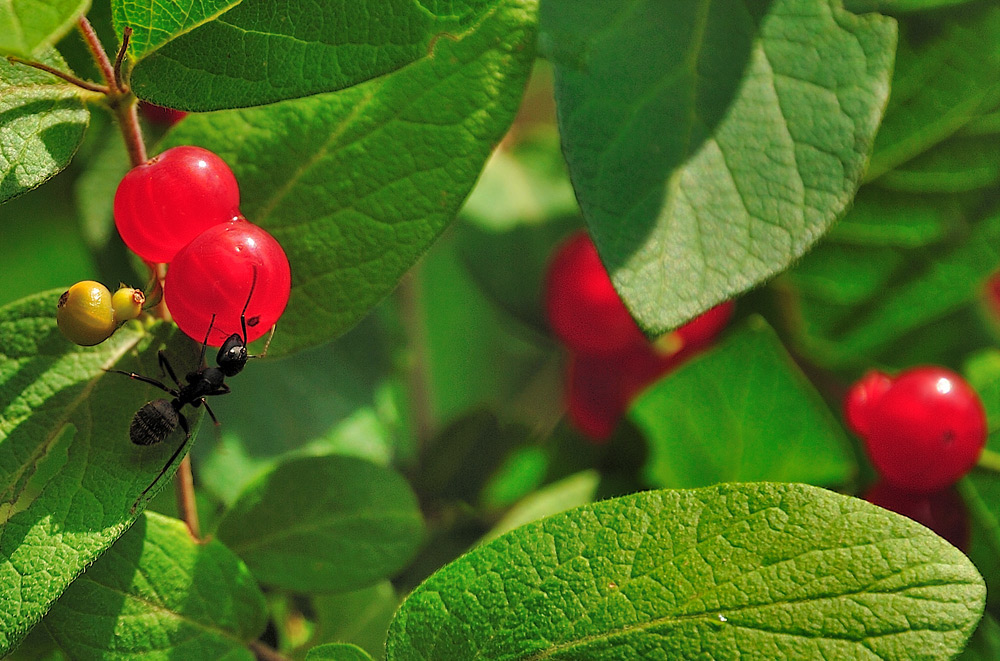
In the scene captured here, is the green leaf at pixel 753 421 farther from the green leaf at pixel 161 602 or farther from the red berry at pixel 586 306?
the green leaf at pixel 161 602

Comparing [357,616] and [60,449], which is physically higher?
[60,449]

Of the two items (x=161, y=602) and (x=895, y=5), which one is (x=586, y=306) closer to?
(x=895, y=5)

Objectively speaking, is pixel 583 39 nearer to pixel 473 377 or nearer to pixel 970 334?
pixel 970 334

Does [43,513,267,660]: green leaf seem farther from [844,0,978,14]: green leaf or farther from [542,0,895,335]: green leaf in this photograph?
[844,0,978,14]: green leaf

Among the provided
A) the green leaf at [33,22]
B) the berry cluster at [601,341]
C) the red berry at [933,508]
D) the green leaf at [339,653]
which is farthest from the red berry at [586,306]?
the green leaf at [33,22]

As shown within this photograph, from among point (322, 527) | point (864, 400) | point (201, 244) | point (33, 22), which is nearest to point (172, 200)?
point (201, 244)

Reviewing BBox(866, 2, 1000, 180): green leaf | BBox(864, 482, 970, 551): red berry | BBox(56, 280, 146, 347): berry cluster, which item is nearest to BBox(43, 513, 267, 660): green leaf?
BBox(56, 280, 146, 347): berry cluster
